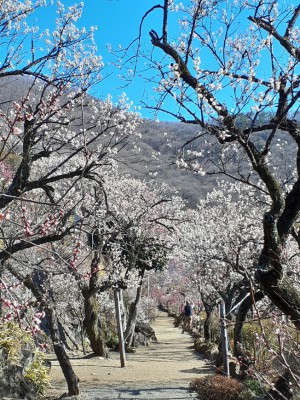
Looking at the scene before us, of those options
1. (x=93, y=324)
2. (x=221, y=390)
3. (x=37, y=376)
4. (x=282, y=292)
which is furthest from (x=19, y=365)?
(x=282, y=292)

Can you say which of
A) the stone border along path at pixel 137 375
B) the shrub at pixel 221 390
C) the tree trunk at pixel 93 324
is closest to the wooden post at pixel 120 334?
the stone border along path at pixel 137 375

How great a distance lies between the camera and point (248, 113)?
4.38m

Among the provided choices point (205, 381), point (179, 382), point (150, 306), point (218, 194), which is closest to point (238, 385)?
point (205, 381)

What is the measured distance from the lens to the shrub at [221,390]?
7371 millimetres

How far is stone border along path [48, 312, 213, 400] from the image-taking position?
343 inches

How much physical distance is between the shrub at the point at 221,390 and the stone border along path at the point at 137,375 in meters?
0.56

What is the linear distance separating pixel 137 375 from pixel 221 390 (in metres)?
3.95

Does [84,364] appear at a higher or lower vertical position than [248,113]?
lower

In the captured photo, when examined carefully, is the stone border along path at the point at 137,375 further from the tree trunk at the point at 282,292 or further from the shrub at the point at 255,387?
the tree trunk at the point at 282,292

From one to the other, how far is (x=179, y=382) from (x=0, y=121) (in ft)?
23.2

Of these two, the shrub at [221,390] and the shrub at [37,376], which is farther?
the shrub at [37,376]

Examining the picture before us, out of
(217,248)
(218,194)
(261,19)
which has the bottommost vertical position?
(217,248)

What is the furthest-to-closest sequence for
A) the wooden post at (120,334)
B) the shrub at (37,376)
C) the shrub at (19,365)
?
the wooden post at (120,334), the shrub at (37,376), the shrub at (19,365)

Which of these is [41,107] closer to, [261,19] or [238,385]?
[261,19]
